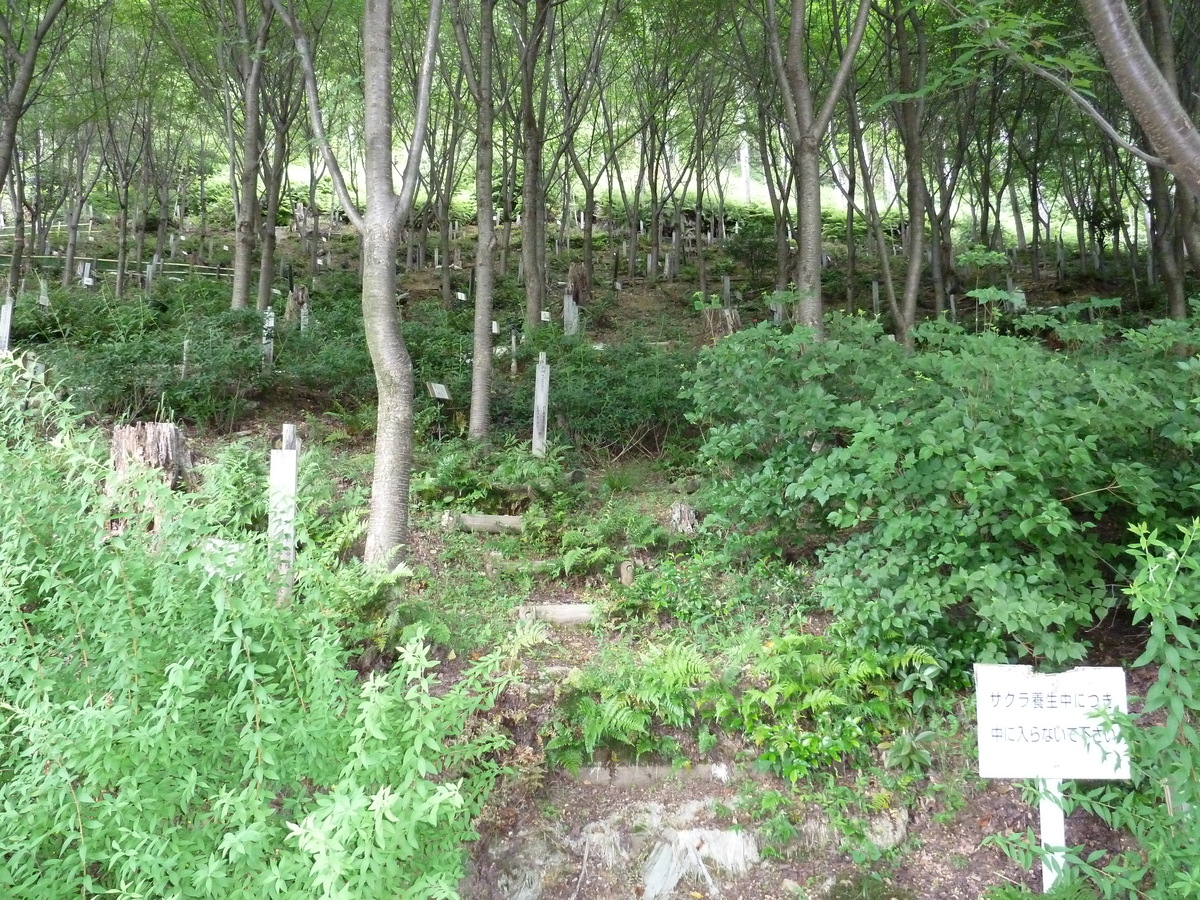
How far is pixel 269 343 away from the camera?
376 inches

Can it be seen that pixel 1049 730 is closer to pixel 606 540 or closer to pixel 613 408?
pixel 606 540

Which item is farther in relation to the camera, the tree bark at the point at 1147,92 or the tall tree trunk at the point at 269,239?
the tall tree trunk at the point at 269,239

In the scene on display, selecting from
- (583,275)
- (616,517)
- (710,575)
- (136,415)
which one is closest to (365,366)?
(136,415)

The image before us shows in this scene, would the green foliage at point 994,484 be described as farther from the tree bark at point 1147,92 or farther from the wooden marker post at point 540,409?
the wooden marker post at point 540,409

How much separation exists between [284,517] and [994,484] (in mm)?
3687

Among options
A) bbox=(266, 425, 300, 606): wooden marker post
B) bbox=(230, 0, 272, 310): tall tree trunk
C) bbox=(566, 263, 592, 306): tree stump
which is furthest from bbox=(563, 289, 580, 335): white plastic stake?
bbox=(266, 425, 300, 606): wooden marker post

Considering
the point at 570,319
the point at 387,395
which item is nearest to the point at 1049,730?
the point at 387,395

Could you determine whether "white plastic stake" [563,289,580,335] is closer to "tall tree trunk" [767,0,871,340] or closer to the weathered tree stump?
"tall tree trunk" [767,0,871,340]

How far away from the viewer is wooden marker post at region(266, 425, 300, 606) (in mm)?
3541

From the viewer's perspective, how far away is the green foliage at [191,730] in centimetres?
259

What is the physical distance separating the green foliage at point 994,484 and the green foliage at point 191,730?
2.45 m

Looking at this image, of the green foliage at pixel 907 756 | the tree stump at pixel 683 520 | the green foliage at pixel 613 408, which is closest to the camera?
the green foliage at pixel 907 756

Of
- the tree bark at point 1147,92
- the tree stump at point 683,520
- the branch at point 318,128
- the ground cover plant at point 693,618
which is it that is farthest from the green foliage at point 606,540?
the tree bark at point 1147,92

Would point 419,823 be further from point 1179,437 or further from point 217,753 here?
point 1179,437
